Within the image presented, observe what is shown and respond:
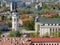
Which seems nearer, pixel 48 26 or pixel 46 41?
pixel 46 41

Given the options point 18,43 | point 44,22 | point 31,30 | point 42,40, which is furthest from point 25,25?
point 18,43

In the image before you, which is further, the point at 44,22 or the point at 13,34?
the point at 44,22

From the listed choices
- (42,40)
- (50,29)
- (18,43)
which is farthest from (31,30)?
(18,43)

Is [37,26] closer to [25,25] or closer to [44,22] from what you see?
[44,22]

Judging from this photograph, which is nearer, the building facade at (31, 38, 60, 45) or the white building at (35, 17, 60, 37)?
the building facade at (31, 38, 60, 45)

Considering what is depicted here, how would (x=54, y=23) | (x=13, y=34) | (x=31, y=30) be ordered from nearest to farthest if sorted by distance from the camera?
(x=13, y=34), (x=54, y=23), (x=31, y=30)

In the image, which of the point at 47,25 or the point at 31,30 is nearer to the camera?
the point at 47,25

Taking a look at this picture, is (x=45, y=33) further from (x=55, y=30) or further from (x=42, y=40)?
(x=42, y=40)

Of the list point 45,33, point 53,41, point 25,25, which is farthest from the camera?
point 25,25

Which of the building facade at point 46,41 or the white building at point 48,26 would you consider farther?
the white building at point 48,26
